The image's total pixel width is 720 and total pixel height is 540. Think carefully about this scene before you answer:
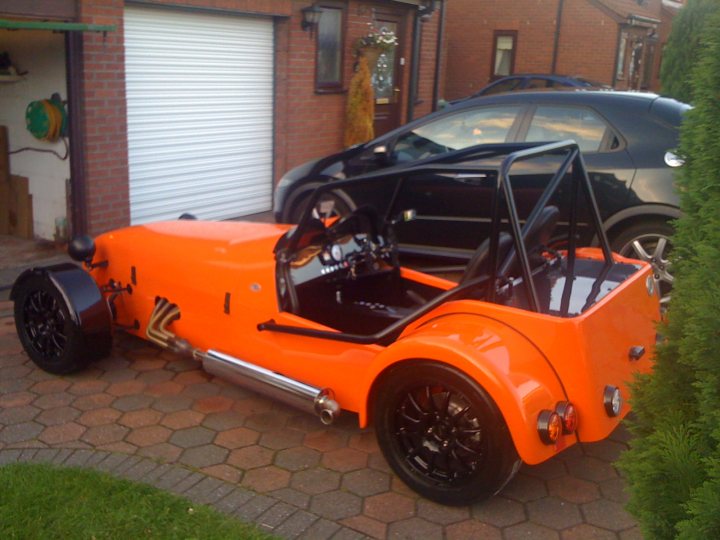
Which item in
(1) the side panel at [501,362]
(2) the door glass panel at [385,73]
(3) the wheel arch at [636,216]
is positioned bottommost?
(1) the side panel at [501,362]

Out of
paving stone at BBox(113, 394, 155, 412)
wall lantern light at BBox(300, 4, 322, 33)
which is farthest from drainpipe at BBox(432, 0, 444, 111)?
paving stone at BBox(113, 394, 155, 412)

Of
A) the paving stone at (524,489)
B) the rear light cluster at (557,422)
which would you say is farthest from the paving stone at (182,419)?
the rear light cluster at (557,422)

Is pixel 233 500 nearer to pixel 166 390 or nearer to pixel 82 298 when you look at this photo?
pixel 166 390

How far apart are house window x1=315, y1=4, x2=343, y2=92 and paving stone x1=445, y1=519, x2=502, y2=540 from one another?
8.35 meters

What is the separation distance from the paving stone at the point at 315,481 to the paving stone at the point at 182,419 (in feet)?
2.63

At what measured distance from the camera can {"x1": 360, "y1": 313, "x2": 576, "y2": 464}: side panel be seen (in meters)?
3.21

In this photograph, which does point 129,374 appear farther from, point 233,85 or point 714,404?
point 233,85

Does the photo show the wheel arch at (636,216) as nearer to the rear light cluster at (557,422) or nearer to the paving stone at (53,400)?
the rear light cluster at (557,422)

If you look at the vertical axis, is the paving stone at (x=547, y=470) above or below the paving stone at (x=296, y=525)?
above

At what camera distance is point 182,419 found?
4.40 m

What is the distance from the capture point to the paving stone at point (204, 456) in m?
3.94

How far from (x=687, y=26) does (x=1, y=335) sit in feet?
58.5

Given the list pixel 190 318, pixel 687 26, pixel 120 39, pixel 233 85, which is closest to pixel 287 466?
pixel 190 318

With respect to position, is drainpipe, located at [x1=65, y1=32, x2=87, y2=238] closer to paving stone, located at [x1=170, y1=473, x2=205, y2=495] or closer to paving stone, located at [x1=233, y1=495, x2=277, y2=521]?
paving stone, located at [x1=170, y1=473, x2=205, y2=495]
